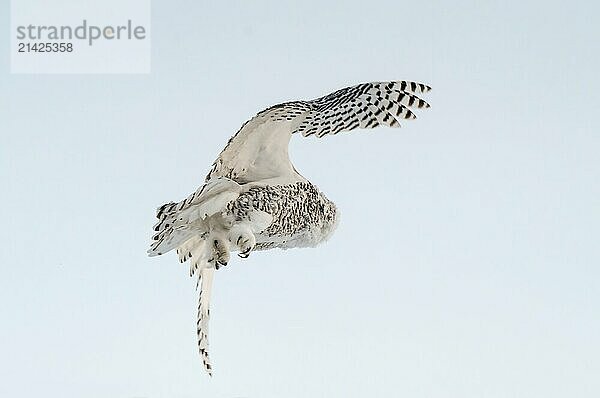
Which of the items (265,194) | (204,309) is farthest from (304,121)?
(204,309)

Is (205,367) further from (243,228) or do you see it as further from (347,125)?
(347,125)

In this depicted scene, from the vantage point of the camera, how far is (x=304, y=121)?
6.08 feet

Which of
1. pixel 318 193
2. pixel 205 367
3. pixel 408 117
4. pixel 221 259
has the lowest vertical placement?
pixel 205 367

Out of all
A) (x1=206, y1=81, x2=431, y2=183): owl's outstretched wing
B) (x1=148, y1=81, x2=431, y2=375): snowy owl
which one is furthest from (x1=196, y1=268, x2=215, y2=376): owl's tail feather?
(x1=206, y1=81, x2=431, y2=183): owl's outstretched wing

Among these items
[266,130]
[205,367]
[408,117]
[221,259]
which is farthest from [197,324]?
[408,117]

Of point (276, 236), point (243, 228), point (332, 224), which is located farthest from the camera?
point (332, 224)

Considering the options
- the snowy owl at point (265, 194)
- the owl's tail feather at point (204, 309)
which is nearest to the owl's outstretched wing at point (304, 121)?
the snowy owl at point (265, 194)

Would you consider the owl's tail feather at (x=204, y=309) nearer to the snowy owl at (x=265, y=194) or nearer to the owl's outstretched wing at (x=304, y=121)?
the snowy owl at (x=265, y=194)

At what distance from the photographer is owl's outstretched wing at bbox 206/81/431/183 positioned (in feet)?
5.82

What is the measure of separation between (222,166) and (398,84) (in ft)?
1.26

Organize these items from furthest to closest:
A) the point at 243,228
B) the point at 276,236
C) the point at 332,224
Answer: the point at 332,224 → the point at 276,236 → the point at 243,228

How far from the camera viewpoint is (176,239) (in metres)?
1.70

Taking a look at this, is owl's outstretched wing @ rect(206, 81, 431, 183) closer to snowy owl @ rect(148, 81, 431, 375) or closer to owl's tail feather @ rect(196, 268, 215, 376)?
snowy owl @ rect(148, 81, 431, 375)

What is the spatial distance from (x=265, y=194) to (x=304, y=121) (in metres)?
0.18
